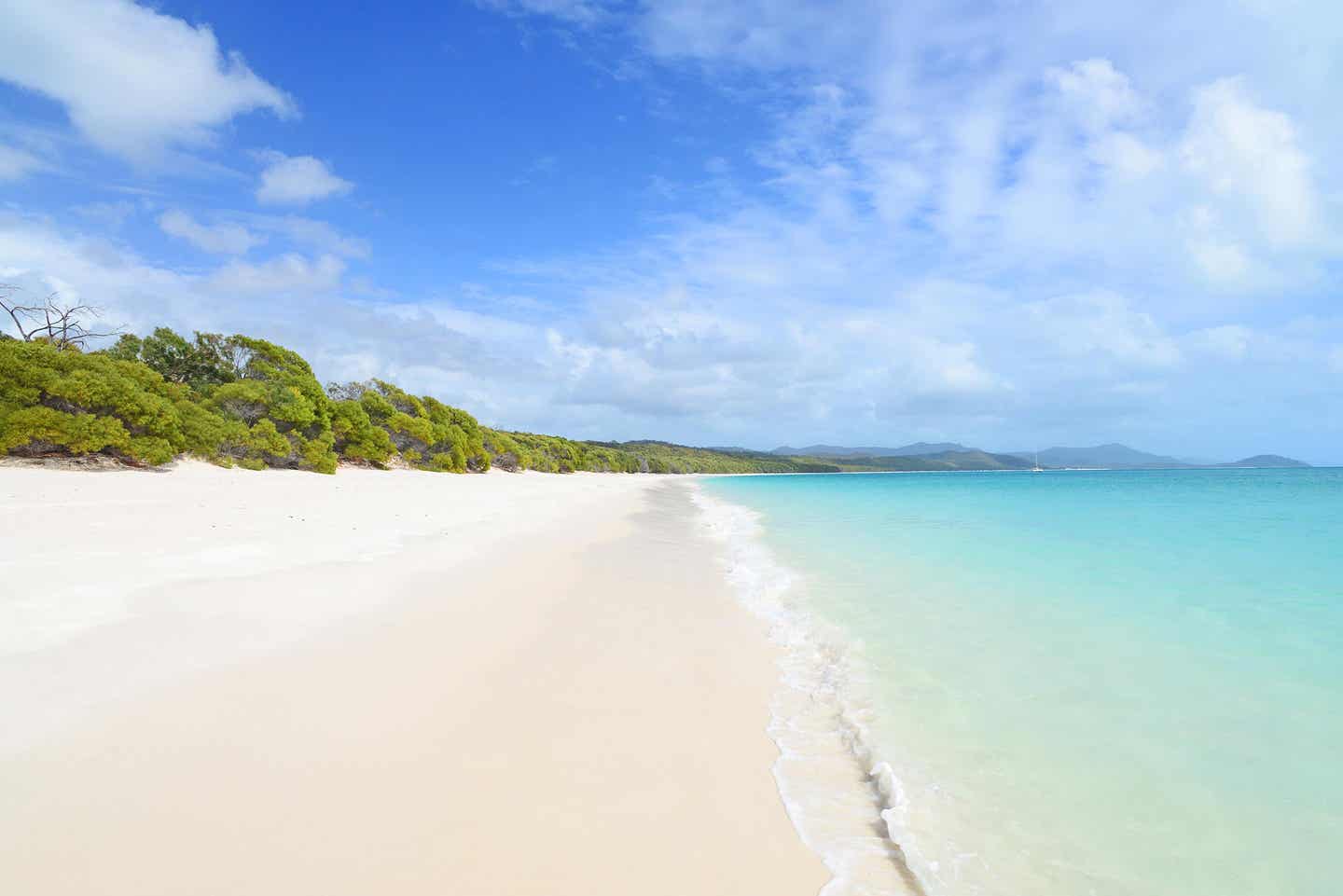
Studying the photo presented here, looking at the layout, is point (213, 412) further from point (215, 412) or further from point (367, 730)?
point (367, 730)

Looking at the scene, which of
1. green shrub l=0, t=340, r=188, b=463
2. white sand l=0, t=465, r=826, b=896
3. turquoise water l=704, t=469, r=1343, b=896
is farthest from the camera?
green shrub l=0, t=340, r=188, b=463

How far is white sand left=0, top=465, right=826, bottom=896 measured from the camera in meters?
2.75

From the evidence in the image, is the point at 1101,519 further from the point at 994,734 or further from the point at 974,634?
the point at 994,734

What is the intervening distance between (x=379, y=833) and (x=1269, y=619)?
10.3 meters

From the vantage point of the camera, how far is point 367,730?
4.00 m

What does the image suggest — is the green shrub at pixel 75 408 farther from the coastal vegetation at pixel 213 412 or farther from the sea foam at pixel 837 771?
the sea foam at pixel 837 771

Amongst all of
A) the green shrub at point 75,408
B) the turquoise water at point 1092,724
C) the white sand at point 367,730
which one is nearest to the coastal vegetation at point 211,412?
the green shrub at point 75,408

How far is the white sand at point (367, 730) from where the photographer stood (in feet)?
9.02

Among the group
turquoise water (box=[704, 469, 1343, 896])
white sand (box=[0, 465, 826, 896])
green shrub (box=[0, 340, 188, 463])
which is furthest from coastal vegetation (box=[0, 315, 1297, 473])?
turquoise water (box=[704, 469, 1343, 896])

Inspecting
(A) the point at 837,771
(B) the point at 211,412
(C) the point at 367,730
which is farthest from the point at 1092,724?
(B) the point at 211,412

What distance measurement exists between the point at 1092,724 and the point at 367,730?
17.5 feet

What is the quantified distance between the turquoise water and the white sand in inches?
31.9

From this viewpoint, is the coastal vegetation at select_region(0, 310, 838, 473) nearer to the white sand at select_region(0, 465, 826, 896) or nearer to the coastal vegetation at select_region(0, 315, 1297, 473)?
the coastal vegetation at select_region(0, 315, 1297, 473)

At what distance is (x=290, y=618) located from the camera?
20.6ft
